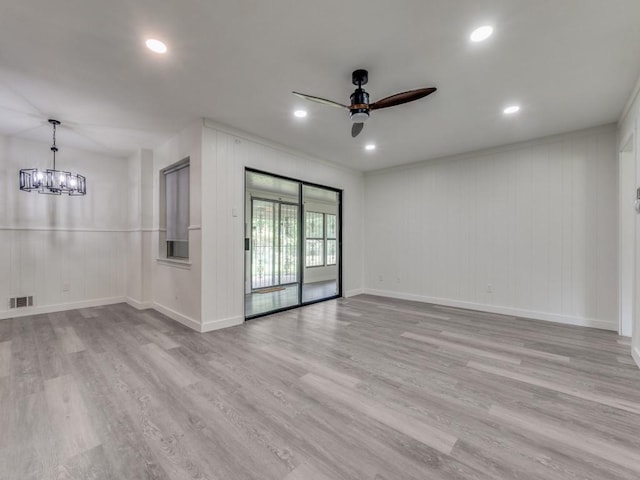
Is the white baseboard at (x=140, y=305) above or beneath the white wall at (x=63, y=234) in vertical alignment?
beneath

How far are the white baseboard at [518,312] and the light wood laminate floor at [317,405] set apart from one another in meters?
0.36

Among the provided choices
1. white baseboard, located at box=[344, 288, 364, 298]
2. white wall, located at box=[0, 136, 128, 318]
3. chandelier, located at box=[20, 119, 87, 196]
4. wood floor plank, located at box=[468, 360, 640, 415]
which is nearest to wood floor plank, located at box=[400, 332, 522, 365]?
wood floor plank, located at box=[468, 360, 640, 415]

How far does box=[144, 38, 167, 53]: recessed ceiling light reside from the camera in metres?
2.16

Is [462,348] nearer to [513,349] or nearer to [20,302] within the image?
[513,349]

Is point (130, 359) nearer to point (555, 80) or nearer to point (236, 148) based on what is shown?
point (236, 148)

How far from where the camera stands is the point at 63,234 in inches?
185

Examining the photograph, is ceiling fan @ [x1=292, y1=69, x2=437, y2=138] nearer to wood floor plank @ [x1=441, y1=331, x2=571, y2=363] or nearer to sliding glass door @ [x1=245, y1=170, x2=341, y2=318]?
sliding glass door @ [x1=245, y1=170, x2=341, y2=318]

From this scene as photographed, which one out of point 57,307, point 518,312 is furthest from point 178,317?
point 518,312

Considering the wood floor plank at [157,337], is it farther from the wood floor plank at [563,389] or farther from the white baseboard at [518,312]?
the white baseboard at [518,312]

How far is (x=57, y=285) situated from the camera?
15.2ft

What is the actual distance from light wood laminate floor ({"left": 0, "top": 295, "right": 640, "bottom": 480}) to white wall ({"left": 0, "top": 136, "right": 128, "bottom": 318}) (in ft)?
Result: 3.74

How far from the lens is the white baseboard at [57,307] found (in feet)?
13.9

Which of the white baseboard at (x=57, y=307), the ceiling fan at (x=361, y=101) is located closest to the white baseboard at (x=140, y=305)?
the white baseboard at (x=57, y=307)

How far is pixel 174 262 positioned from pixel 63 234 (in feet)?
7.29
